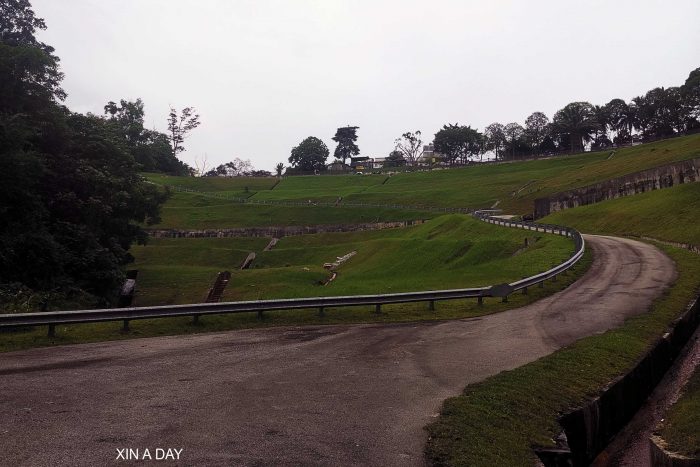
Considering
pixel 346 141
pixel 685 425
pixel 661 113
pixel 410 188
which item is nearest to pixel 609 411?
pixel 685 425

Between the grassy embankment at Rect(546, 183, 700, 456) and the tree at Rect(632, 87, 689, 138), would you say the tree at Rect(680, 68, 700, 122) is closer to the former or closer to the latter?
the tree at Rect(632, 87, 689, 138)

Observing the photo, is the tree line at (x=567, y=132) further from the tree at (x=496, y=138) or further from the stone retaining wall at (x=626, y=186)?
the stone retaining wall at (x=626, y=186)

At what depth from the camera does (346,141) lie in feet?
604

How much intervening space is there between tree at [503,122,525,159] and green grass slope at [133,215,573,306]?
92753 mm

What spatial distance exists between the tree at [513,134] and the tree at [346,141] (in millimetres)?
57849

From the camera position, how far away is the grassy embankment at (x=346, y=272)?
50.4 ft

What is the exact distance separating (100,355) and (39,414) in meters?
4.05

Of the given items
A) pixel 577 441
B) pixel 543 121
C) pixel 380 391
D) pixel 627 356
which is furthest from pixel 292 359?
pixel 543 121

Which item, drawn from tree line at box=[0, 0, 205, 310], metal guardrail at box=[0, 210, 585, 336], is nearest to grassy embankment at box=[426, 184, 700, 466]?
metal guardrail at box=[0, 210, 585, 336]

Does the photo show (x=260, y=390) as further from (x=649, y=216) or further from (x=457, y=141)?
(x=457, y=141)

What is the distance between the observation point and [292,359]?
36.9 feet

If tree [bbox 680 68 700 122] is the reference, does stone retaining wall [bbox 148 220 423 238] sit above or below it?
below

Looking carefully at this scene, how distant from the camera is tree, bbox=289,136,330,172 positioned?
158000 mm

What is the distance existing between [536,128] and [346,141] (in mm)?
71899
